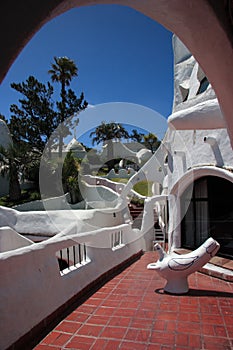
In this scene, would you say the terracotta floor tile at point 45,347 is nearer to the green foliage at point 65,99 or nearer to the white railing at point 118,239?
the white railing at point 118,239

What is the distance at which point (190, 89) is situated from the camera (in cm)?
952

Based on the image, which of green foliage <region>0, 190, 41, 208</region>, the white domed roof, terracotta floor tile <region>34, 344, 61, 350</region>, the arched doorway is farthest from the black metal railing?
the white domed roof

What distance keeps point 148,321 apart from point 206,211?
4.77 metres

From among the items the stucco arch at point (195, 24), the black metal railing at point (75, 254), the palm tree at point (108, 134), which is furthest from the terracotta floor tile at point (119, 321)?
the palm tree at point (108, 134)

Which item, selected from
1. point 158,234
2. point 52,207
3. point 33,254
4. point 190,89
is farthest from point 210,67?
point 52,207

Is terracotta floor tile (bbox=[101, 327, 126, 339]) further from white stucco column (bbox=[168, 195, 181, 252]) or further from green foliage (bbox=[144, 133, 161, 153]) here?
green foliage (bbox=[144, 133, 161, 153])

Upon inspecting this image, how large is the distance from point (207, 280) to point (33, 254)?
3.97m

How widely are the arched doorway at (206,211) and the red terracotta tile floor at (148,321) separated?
8.79 ft

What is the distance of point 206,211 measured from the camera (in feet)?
26.2

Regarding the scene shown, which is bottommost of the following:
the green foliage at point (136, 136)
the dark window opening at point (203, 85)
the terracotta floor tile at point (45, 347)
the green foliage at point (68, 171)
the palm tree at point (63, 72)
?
the terracotta floor tile at point (45, 347)

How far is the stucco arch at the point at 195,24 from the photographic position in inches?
39.2

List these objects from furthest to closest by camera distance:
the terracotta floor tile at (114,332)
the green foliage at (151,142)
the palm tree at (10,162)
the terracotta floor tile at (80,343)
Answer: the green foliage at (151,142) → the palm tree at (10,162) → the terracotta floor tile at (114,332) → the terracotta floor tile at (80,343)

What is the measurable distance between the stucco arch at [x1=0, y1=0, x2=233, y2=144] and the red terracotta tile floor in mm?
2778

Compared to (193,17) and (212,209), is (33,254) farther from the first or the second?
(212,209)
